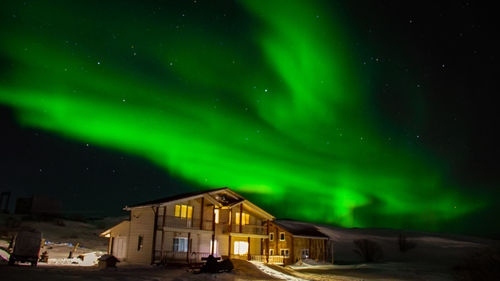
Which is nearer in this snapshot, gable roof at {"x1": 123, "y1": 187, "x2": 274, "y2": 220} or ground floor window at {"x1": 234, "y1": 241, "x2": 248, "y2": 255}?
gable roof at {"x1": 123, "y1": 187, "x2": 274, "y2": 220}

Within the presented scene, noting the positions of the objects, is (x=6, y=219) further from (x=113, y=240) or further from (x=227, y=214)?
(x=227, y=214)

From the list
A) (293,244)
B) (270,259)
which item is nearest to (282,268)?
(270,259)

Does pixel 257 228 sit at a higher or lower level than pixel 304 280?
higher

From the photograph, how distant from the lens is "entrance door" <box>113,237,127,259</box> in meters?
36.2

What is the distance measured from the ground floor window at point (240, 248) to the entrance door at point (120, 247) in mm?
11093

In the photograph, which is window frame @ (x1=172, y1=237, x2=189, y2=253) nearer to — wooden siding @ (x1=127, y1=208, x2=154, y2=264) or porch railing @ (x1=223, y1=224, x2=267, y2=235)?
wooden siding @ (x1=127, y1=208, x2=154, y2=264)

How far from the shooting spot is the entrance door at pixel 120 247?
36156 mm

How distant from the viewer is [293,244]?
45031 millimetres

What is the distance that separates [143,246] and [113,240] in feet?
20.0

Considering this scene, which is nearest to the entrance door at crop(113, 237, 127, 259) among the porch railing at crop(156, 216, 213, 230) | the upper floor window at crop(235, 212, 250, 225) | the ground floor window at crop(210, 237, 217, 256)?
the porch railing at crop(156, 216, 213, 230)

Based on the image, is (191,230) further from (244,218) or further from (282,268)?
(282,268)

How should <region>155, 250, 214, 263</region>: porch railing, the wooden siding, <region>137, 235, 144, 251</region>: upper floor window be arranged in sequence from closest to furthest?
<region>155, 250, 214, 263</region>: porch railing
the wooden siding
<region>137, 235, 144, 251</region>: upper floor window

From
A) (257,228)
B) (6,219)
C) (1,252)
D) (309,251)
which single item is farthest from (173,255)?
(6,219)

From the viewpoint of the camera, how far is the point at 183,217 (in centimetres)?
3603
